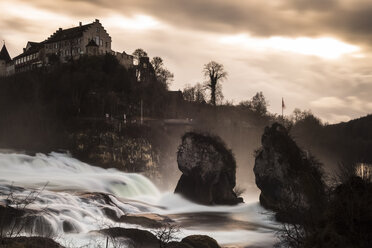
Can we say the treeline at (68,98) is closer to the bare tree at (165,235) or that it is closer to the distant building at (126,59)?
the distant building at (126,59)

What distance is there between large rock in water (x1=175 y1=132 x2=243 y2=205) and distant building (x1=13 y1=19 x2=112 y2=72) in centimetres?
4428

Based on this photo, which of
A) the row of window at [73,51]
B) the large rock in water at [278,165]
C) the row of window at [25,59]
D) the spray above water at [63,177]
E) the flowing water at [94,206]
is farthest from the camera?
the row of window at [25,59]

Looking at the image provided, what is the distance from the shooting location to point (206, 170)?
163 feet

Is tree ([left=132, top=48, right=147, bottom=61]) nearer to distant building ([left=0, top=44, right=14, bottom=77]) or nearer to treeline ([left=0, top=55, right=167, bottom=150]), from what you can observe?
treeline ([left=0, top=55, right=167, bottom=150])

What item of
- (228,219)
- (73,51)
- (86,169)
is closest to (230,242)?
(228,219)

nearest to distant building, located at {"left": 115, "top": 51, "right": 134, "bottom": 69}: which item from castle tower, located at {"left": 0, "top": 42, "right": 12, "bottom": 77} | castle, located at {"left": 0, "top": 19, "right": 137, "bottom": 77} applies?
castle, located at {"left": 0, "top": 19, "right": 137, "bottom": 77}

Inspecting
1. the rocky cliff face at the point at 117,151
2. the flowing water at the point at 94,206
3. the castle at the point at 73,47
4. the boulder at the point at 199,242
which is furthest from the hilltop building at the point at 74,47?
the boulder at the point at 199,242

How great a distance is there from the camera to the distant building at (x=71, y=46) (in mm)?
89562

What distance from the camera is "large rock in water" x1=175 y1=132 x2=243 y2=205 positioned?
48.1 metres

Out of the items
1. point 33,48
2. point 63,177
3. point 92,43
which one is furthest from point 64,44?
point 63,177

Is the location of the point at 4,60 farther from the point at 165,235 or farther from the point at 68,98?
the point at 165,235

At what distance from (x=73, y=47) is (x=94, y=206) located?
66.1 m

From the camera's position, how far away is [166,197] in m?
48.7

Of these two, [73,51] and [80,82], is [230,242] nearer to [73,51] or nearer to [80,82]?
[80,82]
